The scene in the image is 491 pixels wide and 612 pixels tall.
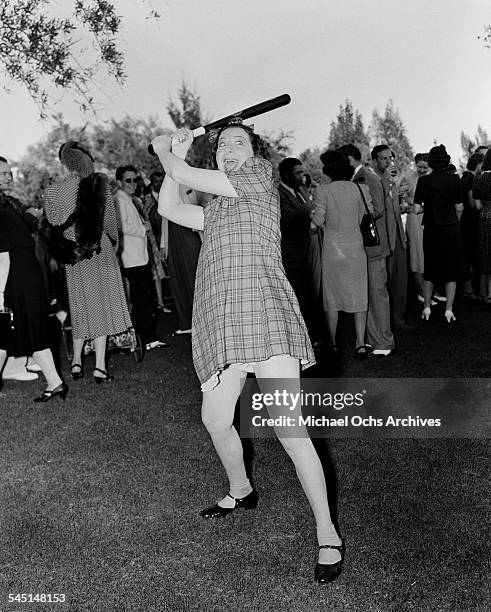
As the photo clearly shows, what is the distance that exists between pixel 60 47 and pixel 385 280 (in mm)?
5636

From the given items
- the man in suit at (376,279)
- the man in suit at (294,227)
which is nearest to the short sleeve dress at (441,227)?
the man in suit at (376,279)

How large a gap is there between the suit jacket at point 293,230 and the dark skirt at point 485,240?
3982 mm

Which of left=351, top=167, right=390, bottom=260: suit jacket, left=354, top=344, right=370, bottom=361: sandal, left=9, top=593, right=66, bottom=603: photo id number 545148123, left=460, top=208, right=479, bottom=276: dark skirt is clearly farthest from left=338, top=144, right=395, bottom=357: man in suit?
left=9, top=593, right=66, bottom=603: photo id number 545148123

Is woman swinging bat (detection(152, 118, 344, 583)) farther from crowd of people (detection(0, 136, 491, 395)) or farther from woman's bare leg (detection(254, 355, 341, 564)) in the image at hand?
crowd of people (detection(0, 136, 491, 395))

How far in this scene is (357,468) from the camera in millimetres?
5324

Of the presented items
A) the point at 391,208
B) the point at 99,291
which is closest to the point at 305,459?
the point at 99,291

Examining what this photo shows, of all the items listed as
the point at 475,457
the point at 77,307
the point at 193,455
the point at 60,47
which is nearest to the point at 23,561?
the point at 193,455

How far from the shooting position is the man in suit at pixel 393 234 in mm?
9735

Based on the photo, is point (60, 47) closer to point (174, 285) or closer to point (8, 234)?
point (174, 285)

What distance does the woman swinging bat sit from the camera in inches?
150

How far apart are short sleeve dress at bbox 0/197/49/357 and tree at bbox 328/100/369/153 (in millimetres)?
51765

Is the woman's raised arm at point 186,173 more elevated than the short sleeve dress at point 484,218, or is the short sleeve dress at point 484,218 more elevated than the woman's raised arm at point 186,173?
the woman's raised arm at point 186,173

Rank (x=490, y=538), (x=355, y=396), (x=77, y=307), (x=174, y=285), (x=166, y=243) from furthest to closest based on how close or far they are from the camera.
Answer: (x=166, y=243), (x=174, y=285), (x=77, y=307), (x=355, y=396), (x=490, y=538)

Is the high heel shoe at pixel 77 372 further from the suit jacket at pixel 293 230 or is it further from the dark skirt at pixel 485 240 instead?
the dark skirt at pixel 485 240
